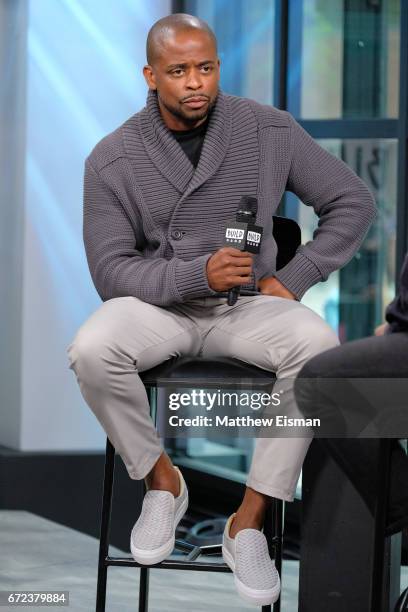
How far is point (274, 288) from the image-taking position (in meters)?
2.60

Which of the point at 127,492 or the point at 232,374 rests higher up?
the point at 232,374

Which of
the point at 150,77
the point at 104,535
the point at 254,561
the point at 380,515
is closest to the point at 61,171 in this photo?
the point at 150,77

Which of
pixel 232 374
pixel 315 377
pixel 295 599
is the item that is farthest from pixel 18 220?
pixel 315 377

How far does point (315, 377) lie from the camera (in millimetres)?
1838

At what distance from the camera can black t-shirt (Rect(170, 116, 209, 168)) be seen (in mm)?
2645

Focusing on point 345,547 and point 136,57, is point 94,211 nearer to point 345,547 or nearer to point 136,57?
point 345,547

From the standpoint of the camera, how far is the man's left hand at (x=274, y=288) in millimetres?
2596

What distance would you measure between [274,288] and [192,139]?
0.39 metres

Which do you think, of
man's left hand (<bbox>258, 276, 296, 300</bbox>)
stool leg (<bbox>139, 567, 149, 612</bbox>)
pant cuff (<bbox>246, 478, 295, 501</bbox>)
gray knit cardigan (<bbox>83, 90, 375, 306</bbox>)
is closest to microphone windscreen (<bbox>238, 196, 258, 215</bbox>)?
gray knit cardigan (<bbox>83, 90, 375, 306</bbox>)

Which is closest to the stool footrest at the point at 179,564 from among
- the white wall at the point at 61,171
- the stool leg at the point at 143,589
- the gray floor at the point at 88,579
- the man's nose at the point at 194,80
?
the stool leg at the point at 143,589

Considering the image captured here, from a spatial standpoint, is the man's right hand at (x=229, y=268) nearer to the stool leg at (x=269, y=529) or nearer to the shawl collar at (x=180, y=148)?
the shawl collar at (x=180, y=148)

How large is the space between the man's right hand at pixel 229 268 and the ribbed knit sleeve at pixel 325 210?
10.9 inches

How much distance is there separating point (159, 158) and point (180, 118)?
0.35ft

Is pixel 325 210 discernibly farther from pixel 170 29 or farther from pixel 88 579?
pixel 88 579
